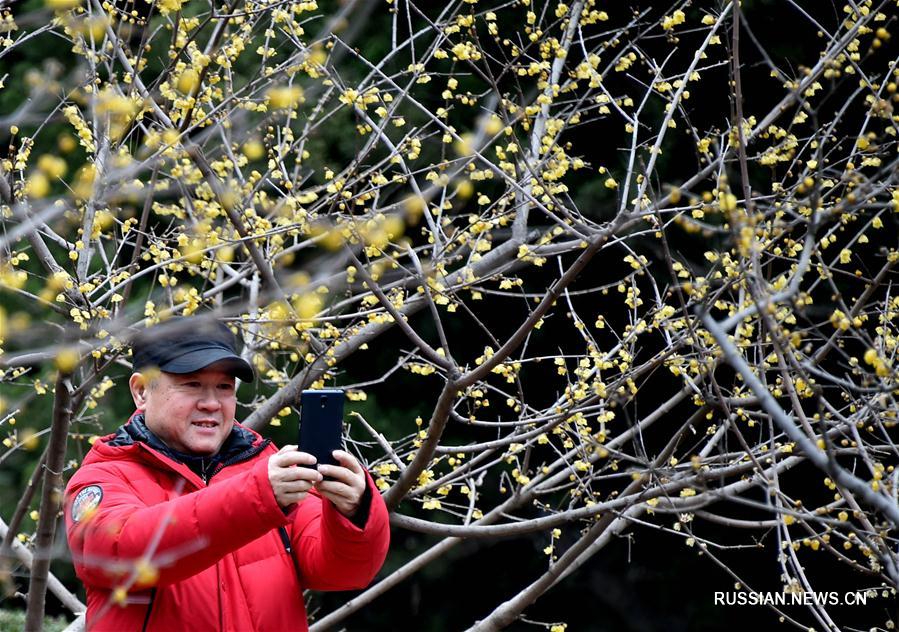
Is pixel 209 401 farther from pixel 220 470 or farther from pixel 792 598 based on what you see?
pixel 792 598

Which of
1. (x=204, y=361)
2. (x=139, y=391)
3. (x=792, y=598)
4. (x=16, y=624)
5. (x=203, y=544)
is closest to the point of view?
(x=203, y=544)

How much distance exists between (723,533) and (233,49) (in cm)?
474

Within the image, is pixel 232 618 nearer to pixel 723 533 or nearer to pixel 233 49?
pixel 233 49

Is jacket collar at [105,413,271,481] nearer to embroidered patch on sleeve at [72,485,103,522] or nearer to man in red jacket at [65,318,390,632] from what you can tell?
man in red jacket at [65,318,390,632]

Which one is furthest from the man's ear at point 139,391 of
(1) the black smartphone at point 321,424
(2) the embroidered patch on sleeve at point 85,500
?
(1) the black smartphone at point 321,424

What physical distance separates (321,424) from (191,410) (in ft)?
1.36

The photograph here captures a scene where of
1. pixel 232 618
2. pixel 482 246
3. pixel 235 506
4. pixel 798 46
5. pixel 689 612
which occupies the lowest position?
pixel 689 612

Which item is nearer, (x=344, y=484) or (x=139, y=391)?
(x=344, y=484)

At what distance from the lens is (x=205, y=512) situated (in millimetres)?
2473

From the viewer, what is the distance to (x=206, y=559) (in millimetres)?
2490

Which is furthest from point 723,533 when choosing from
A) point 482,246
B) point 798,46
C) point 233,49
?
point 233,49

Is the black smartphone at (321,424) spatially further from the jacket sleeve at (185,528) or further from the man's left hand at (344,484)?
the jacket sleeve at (185,528)

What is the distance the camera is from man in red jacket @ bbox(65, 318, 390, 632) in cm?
248

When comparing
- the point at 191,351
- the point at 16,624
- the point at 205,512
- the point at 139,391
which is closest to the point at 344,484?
the point at 205,512
